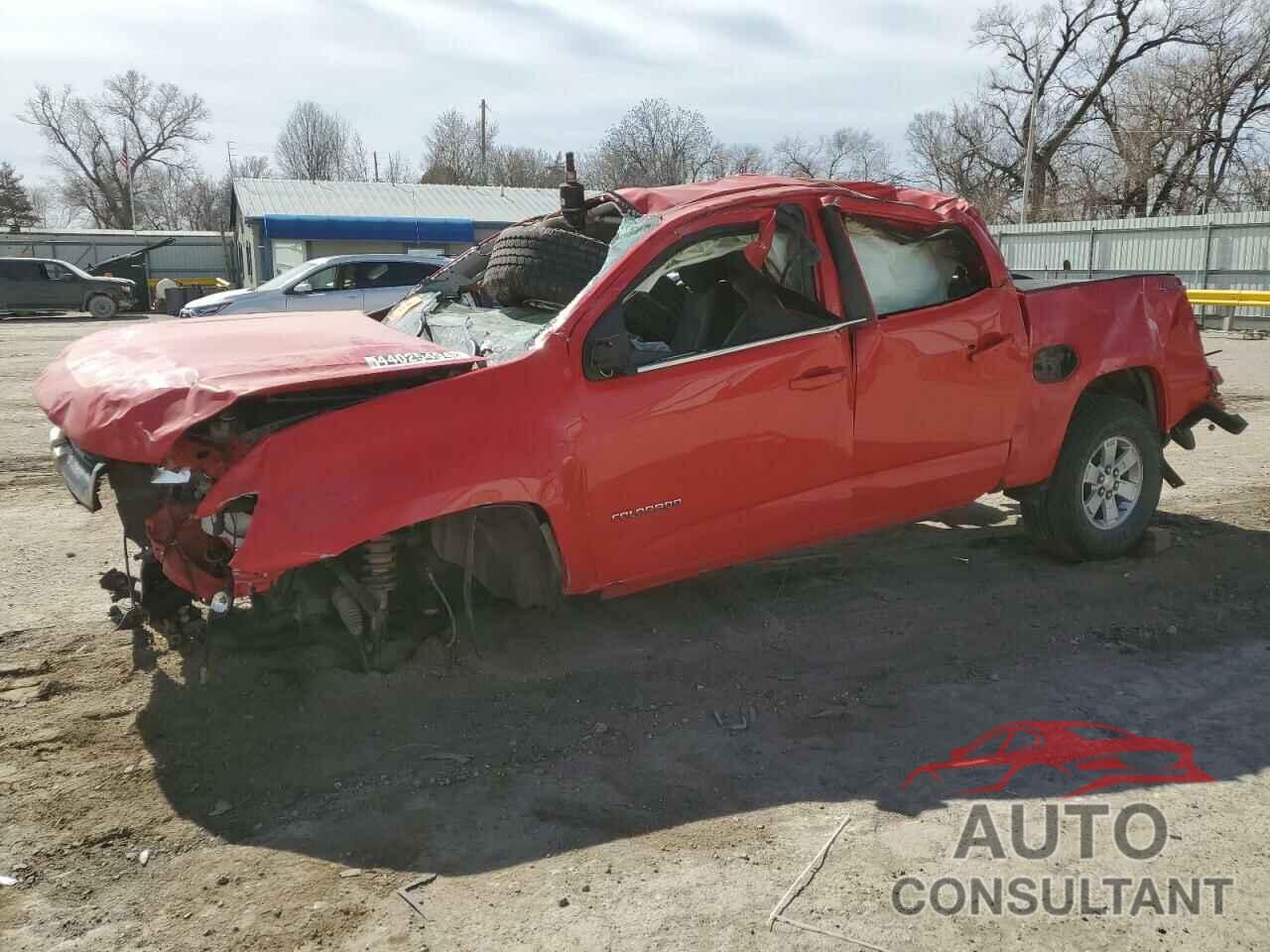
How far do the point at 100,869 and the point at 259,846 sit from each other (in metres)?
0.43

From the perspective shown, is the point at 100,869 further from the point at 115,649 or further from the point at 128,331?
the point at 128,331

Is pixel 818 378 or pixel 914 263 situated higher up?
pixel 914 263

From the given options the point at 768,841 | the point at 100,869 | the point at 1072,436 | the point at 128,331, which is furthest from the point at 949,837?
the point at 128,331

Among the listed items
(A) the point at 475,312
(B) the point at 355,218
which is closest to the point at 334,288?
(A) the point at 475,312

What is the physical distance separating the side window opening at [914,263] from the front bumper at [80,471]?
3.27 meters

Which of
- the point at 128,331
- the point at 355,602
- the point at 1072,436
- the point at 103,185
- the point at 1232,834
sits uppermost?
the point at 103,185

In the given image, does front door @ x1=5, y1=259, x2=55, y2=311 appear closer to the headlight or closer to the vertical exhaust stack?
the headlight

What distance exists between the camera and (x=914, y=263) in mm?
4953

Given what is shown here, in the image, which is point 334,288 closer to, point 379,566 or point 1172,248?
point 379,566

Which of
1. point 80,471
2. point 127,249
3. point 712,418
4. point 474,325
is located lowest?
point 80,471

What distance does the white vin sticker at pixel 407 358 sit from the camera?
12.3 feet

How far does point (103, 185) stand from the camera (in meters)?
78.9

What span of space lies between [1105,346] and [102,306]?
1282 inches

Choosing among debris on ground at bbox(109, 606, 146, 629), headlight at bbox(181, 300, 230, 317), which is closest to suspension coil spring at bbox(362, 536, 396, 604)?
debris on ground at bbox(109, 606, 146, 629)
